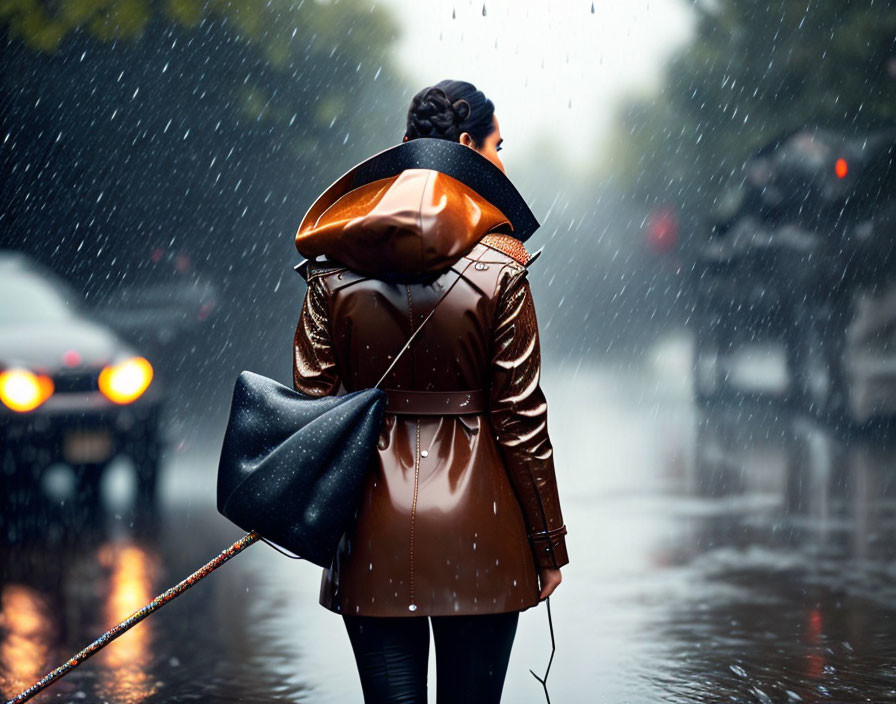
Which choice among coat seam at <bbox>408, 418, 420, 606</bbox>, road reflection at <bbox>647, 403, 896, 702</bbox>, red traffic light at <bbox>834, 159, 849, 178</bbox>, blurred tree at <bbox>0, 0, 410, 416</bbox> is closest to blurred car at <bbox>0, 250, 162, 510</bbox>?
road reflection at <bbox>647, 403, 896, 702</bbox>

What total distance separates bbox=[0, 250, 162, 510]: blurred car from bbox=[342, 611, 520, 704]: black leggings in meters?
6.19

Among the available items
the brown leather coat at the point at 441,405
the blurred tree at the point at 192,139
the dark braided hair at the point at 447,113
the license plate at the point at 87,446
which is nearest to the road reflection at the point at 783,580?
the brown leather coat at the point at 441,405

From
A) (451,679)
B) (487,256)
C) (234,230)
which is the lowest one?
(451,679)

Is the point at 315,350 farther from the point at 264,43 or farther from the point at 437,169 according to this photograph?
the point at 264,43

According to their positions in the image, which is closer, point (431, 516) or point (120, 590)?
point (431, 516)

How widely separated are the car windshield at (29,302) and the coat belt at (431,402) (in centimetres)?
688

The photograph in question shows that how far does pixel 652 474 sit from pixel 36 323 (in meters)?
5.26

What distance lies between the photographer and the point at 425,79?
99.5 ft

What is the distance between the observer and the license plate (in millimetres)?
9086

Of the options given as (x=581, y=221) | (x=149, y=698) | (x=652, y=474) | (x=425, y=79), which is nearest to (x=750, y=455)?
(x=652, y=474)

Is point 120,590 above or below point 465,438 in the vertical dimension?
below

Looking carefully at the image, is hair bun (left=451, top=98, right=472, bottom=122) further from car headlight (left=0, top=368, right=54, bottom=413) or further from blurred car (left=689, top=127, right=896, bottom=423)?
blurred car (left=689, top=127, right=896, bottom=423)

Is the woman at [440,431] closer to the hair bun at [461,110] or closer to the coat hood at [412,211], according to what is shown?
the coat hood at [412,211]

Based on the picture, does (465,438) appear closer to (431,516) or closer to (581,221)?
(431,516)
